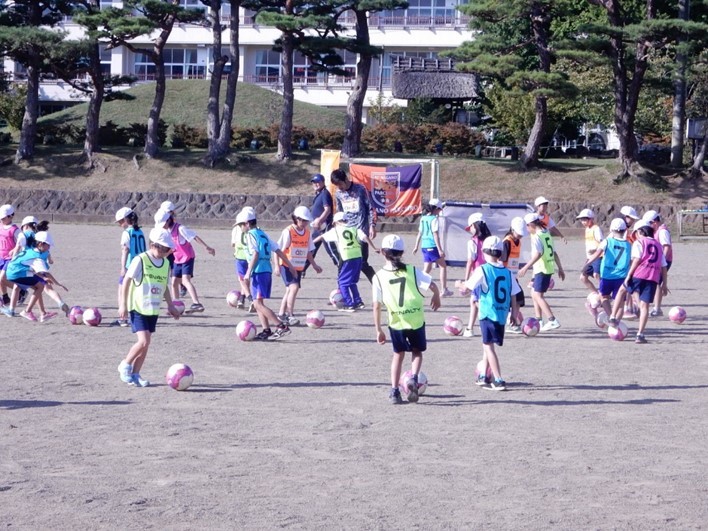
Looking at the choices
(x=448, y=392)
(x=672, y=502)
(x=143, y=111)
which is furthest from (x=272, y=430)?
(x=143, y=111)

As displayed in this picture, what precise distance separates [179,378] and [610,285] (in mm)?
7046

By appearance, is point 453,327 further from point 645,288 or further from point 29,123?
point 29,123

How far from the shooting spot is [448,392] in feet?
34.7

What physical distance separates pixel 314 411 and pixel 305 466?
1.86 meters

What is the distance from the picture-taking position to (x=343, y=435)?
870 cm

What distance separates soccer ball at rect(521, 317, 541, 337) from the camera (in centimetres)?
1423

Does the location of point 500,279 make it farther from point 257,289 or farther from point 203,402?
point 257,289

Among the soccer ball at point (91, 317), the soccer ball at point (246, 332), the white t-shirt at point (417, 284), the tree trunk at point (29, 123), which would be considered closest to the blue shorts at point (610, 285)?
the soccer ball at point (246, 332)

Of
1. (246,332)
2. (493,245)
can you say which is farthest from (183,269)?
(493,245)

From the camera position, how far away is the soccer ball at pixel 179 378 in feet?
33.8

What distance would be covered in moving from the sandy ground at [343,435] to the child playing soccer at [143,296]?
0.89 feet

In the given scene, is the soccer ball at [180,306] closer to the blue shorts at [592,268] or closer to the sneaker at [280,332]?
the sneaker at [280,332]

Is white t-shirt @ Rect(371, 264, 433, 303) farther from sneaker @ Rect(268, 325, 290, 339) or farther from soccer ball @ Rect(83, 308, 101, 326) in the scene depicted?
soccer ball @ Rect(83, 308, 101, 326)

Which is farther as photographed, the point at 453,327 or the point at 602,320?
the point at 602,320
